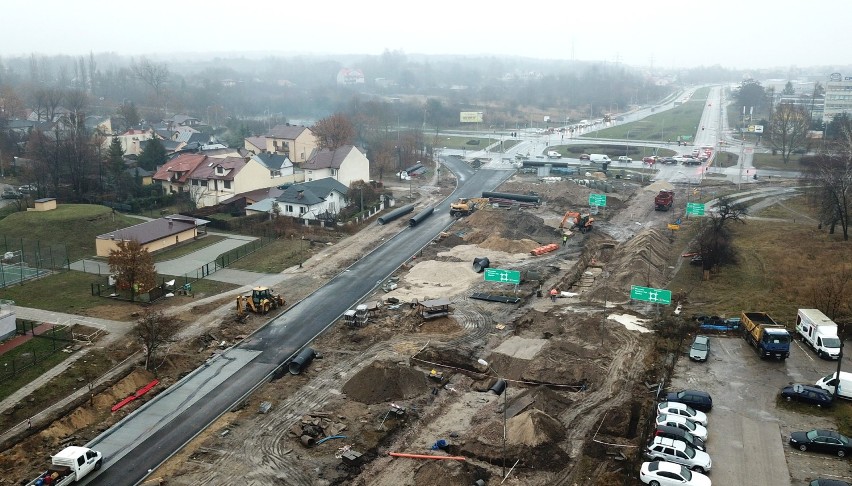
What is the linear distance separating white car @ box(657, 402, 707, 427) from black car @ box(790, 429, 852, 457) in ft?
9.58

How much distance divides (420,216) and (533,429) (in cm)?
3565

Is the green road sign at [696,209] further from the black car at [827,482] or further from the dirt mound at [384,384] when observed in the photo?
the black car at [827,482]

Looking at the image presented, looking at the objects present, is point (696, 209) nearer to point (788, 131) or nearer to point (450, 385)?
point (450, 385)

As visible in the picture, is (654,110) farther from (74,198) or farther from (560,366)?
(560,366)

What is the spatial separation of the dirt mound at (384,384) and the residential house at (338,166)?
41.2 metres

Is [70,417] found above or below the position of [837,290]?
below

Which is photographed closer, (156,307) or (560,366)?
(560,366)

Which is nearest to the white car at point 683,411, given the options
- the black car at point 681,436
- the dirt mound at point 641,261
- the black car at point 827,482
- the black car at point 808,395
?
the black car at point 681,436

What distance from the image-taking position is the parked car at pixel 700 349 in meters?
29.7

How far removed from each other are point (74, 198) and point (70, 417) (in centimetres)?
4156

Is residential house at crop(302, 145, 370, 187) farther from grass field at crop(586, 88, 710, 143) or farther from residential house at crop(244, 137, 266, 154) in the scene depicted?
grass field at crop(586, 88, 710, 143)

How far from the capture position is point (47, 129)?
90062mm

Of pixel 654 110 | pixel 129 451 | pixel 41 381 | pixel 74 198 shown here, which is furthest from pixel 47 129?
pixel 654 110

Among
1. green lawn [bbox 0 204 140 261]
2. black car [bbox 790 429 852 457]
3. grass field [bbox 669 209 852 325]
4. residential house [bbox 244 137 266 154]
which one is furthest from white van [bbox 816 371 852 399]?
residential house [bbox 244 137 266 154]
